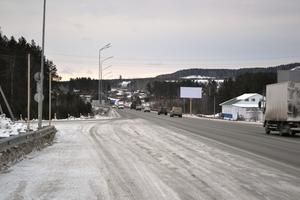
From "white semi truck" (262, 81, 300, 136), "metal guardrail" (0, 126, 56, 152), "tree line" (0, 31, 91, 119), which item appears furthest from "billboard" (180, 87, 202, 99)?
"metal guardrail" (0, 126, 56, 152)

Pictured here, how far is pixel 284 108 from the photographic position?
33906mm

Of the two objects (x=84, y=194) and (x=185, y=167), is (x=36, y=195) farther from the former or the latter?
(x=185, y=167)

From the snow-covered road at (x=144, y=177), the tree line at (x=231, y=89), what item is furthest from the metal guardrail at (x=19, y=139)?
the tree line at (x=231, y=89)

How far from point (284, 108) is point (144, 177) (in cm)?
2316

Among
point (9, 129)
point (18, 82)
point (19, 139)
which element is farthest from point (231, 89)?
point (19, 139)

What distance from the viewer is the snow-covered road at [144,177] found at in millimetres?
10273

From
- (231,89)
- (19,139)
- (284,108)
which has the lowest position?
(19,139)

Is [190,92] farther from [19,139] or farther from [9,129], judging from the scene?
[19,139]

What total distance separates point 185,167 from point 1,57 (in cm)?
6932

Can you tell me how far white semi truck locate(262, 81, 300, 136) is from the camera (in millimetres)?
33438

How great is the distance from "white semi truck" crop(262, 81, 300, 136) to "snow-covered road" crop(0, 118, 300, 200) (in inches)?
606

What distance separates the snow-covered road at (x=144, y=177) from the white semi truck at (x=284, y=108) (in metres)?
15.4

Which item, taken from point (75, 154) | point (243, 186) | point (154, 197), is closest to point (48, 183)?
point (154, 197)

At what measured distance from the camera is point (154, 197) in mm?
9836
